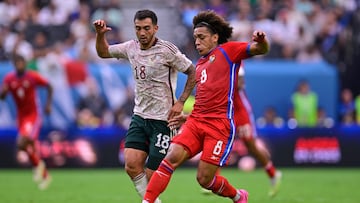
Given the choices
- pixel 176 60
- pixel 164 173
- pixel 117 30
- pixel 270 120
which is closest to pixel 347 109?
pixel 270 120

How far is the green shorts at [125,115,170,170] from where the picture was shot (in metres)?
10.9

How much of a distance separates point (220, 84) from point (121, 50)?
1334mm

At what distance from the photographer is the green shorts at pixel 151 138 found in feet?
35.7

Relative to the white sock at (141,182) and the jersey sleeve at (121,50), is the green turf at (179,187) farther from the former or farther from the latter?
the jersey sleeve at (121,50)

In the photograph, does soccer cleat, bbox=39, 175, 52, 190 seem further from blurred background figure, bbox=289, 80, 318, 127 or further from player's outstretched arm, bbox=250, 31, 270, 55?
blurred background figure, bbox=289, 80, 318, 127

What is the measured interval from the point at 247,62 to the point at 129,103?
137 inches

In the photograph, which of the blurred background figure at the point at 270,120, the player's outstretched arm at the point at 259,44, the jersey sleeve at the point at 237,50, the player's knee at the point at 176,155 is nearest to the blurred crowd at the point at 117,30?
the blurred background figure at the point at 270,120

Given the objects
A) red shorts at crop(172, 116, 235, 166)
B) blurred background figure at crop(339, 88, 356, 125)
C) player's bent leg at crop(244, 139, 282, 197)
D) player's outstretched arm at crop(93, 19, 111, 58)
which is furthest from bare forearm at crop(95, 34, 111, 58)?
blurred background figure at crop(339, 88, 356, 125)

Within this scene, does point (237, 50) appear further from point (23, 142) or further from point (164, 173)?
point (23, 142)

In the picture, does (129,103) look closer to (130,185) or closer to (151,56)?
(130,185)

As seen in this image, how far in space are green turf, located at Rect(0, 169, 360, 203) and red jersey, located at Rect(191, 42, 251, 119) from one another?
9.97 feet

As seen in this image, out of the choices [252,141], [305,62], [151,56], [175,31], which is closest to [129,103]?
[175,31]

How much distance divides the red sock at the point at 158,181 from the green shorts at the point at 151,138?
1.30 feet

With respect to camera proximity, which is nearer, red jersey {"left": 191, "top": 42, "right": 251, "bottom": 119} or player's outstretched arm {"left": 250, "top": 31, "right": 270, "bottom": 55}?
player's outstretched arm {"left": 250, "top": 31, "right": 270, "bottom": 55}
